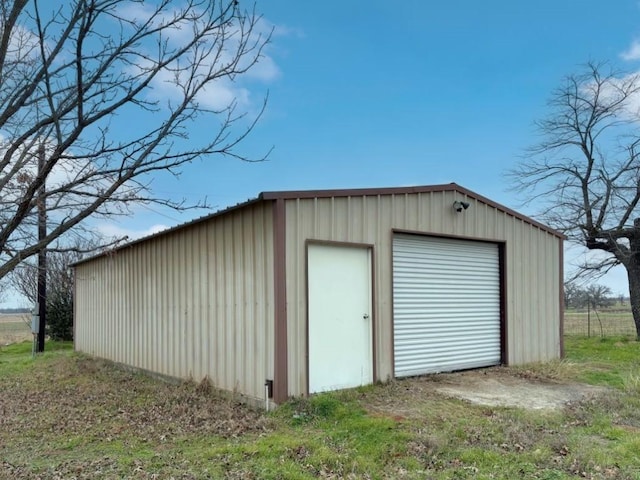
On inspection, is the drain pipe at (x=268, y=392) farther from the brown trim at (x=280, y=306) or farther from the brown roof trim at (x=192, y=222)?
the brown roof trim at (x=192, y=222)

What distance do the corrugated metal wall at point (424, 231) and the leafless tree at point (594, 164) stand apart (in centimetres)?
704

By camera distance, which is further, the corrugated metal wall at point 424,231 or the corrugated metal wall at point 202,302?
the corrugated metal wall at point 202,302

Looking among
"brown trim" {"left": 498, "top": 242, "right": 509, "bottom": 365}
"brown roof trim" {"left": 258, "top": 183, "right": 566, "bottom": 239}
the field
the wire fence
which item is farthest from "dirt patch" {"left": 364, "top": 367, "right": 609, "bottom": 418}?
the field

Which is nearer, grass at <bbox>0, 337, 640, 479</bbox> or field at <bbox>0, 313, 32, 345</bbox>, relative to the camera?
grass at <bbox>0, 337, 640, 479</bbox>

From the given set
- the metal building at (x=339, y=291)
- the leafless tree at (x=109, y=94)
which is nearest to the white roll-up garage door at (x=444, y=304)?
the metal building at (x=339, y=291)

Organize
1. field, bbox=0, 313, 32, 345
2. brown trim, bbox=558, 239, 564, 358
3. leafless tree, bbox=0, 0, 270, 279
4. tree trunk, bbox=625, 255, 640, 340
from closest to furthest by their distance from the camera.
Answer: leafless tree, bbox=0, 0, 270, 279 → brown trim, bbox=558, 239, 564, 358 → tree trunk, bbox=625, 255, 640, 340 → field, bbox=0, 313, 32, 345

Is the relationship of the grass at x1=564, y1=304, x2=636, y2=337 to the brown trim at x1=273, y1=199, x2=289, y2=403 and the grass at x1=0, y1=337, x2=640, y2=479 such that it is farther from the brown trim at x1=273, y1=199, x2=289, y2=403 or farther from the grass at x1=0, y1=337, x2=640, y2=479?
the brown trim at x1=273, y1=199, x2=289, y2=403

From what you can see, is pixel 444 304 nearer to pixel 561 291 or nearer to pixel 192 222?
pixel 561 291

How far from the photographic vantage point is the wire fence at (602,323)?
17392mm

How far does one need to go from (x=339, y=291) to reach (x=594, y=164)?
44.6ft

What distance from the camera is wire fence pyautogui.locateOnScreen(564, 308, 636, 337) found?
1739 centimetres

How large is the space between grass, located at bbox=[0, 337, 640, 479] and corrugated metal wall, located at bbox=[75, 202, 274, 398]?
1.75 ft

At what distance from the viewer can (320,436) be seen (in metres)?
5.03

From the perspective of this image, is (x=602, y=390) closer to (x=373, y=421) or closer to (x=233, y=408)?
(x=373, y=421)
